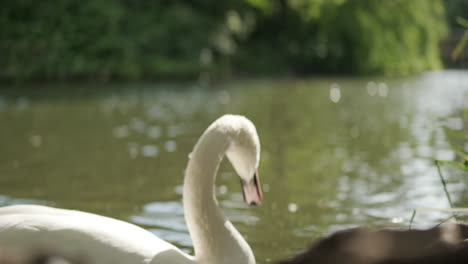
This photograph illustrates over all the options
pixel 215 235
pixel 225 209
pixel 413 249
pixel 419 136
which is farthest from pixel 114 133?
pixel 413 249

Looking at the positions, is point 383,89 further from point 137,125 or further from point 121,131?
point 121,131

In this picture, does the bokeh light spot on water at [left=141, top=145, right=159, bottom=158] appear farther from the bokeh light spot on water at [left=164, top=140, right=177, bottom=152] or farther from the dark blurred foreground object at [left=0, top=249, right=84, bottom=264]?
the dark blurred foreground object at [left=0, top=249, right=84, bottom=264]

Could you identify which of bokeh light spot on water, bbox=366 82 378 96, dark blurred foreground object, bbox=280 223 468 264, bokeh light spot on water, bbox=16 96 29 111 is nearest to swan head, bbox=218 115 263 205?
dark blurred foreground object, bbox=280 223 468 264

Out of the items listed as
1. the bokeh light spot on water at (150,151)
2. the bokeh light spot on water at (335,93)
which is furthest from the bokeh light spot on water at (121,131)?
the bokeh light spot on water at (335,93)

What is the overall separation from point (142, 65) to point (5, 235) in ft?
89.1

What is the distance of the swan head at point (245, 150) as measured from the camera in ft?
9.65

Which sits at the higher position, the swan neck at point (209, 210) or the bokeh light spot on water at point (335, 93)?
the bokeh light spot on water at point (335, 93)

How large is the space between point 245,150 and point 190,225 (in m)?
0.38

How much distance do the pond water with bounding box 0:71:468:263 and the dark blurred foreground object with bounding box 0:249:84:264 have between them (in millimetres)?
2261

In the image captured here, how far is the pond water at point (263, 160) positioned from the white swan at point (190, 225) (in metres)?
0.93

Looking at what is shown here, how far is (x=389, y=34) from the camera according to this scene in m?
30.8

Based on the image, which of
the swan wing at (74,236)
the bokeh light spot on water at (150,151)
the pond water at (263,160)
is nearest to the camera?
the swan wing at (74,236)

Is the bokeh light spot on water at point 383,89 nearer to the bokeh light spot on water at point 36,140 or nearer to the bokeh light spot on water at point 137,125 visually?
the bokeh light spot on water at point 137,125

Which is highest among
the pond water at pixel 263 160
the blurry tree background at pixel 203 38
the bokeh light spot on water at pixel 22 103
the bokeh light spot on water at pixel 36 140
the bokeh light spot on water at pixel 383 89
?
the blurry tree background at pixel 203 38
